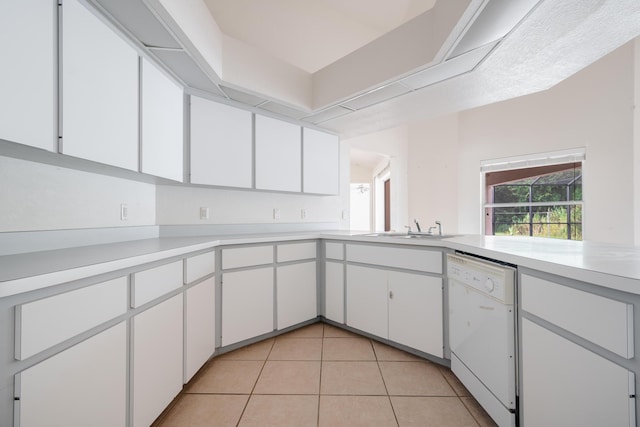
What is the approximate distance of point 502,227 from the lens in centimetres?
425

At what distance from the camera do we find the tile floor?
4.76ft

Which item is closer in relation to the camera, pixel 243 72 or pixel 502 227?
pixel 243 72

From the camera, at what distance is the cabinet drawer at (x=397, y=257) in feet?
6.41

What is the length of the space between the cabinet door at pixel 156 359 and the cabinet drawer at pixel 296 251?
992 mm

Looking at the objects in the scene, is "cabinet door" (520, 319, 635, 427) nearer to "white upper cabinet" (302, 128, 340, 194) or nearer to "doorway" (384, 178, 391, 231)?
"white upper cabinet" (302, 128, 340, 194)

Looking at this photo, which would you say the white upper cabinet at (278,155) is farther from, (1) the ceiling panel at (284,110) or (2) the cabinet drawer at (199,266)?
(2) the cabinet drawer at (199,266)

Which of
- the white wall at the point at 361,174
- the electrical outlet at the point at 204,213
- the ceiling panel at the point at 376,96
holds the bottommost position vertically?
the electrical outlet at the point at 204,213

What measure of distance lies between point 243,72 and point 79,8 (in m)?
1.16

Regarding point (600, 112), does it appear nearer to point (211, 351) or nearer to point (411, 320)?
point (411, 320)


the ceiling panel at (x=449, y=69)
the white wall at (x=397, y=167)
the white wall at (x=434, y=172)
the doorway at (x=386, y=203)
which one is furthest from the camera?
the doorway at (x=386, y=203)

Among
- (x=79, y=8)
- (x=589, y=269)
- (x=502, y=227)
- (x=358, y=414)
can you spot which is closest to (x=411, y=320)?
(x=358, y=414)

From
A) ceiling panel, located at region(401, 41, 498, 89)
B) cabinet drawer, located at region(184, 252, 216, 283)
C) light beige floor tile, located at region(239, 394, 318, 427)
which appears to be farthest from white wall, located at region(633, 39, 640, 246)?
cabinet drawer, located at region(184, 252, 216, 283)

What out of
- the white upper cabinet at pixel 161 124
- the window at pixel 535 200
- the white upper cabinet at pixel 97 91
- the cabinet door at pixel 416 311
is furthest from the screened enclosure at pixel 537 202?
the white upper cabinet at pixel 97 91

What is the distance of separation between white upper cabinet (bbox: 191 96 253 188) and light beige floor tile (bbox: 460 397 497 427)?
2353 mm
